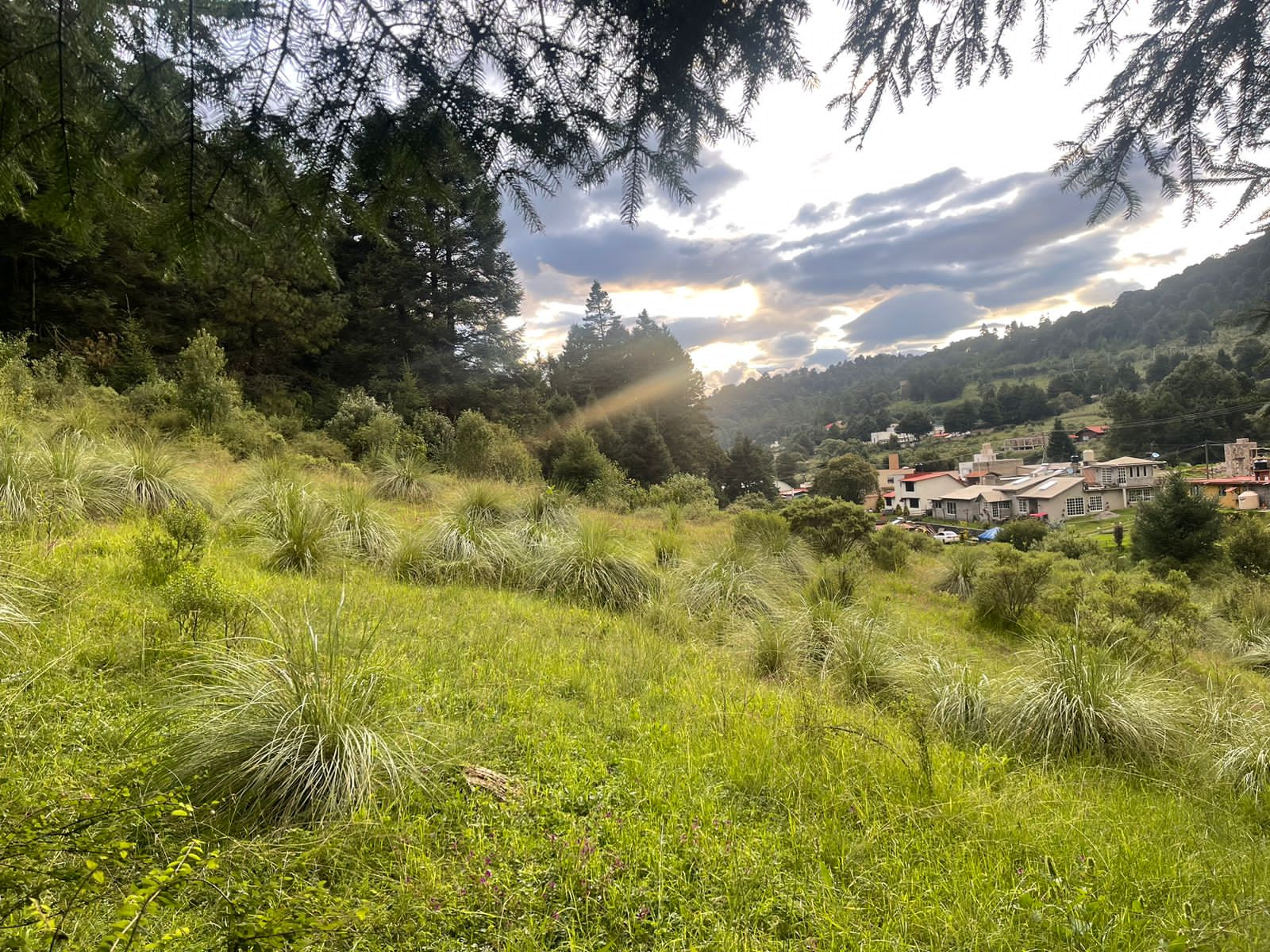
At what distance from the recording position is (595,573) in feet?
18.9

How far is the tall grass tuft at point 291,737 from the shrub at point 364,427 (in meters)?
10.5

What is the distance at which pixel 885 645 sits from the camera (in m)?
4.31

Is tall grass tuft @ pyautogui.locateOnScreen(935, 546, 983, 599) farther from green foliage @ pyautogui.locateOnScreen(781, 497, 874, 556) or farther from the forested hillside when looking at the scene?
the forested hillside

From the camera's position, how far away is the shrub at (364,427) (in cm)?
1316

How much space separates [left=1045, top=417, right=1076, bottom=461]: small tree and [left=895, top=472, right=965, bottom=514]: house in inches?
552

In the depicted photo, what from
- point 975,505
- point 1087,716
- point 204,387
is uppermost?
point 204,387

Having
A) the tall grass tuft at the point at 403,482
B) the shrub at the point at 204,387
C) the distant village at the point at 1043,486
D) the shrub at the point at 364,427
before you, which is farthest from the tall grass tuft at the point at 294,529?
the distant village at the point at 1043,486

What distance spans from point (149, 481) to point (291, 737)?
499cm

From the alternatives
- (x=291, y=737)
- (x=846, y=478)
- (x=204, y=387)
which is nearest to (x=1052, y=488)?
(x=846, y=478)

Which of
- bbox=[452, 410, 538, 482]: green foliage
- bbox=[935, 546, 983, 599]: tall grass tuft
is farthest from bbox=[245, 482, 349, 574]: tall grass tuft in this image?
bbox=[935, 546, 983, 599]: tall grass tuft

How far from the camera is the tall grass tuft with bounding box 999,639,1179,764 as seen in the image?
3.17 metres

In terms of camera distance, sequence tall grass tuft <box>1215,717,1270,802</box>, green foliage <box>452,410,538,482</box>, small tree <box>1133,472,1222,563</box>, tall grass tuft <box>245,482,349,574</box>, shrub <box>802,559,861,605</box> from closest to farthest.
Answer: tall grass tuft <box>1215,717,1270,802</box>
tall grass tuft <box>245,482,349,574</box>
shrub <box>802,559,861,605</box>
green foliage <box>452,410,538,482</box>
small tree <box>1133,472,1222,563</box>

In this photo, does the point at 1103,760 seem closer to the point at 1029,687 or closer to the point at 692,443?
the point at 1029,687

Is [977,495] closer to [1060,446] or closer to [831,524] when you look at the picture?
[1060,446]
